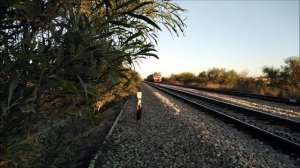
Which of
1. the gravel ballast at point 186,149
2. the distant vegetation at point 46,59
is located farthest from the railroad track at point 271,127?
the distant vegetation at point 46,59

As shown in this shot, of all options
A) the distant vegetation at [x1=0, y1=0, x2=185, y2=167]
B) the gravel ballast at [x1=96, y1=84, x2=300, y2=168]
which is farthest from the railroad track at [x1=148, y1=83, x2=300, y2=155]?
the distant vegetation at [x1=0, y1=0, x2=185, y2=167]

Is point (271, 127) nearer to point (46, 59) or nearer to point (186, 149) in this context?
point (186, 149)

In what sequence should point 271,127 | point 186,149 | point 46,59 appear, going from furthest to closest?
point 271,127 → point 186,149 → point 46,59

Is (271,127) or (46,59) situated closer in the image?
(46,59)

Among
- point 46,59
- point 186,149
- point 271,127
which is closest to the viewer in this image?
point 46,59

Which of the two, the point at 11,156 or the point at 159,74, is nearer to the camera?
the point at 11,156

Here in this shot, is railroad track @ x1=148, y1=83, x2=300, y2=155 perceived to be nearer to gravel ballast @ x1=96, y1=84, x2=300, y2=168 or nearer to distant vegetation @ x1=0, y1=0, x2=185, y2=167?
gravel ballast @ x1=96, y1=84, x2=300, y2=168

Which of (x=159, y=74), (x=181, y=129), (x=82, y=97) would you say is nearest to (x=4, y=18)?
(x=82, y=97)

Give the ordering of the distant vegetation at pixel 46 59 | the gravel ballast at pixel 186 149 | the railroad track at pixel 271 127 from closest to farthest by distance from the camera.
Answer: the distant vegetation at pixel 46 59
the gravel ballast at pixel 186 149
the railroad track at pixel 271 127

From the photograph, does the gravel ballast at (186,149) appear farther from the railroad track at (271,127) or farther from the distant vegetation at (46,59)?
the distant vegetation at (46,59)

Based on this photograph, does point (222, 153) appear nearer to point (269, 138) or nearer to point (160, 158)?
point (160, 158)

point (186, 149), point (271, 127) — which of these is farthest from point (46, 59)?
point (271, 127)

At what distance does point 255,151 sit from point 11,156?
625cm

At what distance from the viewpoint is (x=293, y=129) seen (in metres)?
10.3
